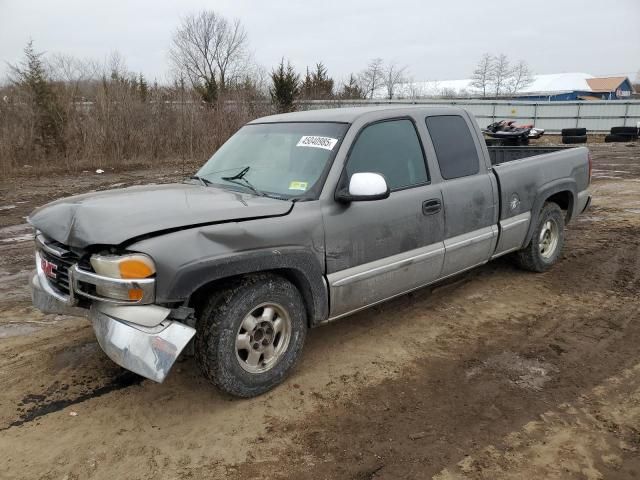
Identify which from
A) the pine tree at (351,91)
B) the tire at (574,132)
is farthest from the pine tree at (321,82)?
the tire at (574,132)

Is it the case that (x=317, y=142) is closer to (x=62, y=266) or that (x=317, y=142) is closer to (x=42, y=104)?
(x=62, y=266)

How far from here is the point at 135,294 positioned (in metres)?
2.73

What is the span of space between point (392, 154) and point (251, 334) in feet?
5.99

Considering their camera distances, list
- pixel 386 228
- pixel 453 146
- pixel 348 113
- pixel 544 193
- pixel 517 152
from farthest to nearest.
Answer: pixel 517 152 → pixel 544 193 → pixel 453 146 → pixel 348 113 → pixel 386 228

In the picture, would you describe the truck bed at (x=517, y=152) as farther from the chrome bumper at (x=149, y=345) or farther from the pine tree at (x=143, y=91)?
the pine tree at (x=143, y=91)


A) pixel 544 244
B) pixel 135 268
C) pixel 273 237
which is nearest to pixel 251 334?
pixel 273 237

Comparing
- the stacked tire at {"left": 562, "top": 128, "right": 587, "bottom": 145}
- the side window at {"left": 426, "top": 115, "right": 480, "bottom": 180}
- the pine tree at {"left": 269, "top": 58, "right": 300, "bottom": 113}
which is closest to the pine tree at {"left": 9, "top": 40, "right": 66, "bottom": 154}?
the pine tree at {"left": 269, "top": 58, "right": 300, "bottom": 113}

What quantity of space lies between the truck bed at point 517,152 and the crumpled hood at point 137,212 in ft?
12.6

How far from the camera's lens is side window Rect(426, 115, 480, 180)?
4.31 meters

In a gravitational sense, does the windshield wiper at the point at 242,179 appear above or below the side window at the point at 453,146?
below

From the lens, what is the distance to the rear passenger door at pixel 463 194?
14.0 ft

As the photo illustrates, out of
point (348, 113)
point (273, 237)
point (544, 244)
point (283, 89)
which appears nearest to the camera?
point (273, 237)

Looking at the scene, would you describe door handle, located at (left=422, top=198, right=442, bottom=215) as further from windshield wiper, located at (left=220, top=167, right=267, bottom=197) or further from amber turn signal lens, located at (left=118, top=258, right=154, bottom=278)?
amber turn signal lens, located at (left=118, top=258, right=154, bottom=278)

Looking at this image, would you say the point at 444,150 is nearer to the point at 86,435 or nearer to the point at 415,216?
the point at 415,216
